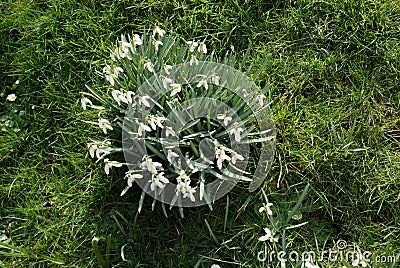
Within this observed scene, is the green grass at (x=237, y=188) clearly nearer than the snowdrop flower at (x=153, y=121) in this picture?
No

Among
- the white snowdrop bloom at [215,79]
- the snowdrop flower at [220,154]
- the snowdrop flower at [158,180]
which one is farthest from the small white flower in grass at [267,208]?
the white snowdrop bloom at [215,79]

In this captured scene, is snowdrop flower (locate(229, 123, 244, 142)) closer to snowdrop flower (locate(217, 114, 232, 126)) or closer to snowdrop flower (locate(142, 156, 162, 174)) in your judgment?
snowdrop flower (locate(217, 114, 232, 126))

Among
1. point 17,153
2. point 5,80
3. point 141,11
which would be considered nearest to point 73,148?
point 17,153

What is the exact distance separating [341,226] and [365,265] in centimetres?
27

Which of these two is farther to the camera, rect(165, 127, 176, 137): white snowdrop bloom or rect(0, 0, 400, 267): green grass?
rect(0, 0, 400, 267): green grass

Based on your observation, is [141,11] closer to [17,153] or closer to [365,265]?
[17,153]

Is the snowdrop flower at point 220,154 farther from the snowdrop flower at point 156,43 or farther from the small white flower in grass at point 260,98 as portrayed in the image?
the snowdrop flower at point 156,43

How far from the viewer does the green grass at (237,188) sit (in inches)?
85.3

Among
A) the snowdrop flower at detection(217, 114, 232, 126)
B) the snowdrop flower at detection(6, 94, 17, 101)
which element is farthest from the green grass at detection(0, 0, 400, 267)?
the snowdrop flower at detection(217, 114, 232, 126)

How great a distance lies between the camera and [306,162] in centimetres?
223

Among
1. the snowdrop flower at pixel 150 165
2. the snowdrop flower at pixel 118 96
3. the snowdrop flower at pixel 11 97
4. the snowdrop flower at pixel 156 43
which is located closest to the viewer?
the snowdrop flower at pixel 150 165

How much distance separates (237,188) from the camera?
2217 mm

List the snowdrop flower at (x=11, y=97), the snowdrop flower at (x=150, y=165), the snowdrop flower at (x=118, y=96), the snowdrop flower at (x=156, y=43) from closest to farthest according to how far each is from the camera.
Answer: the snowdrop flower at (x=150, y=165) → the snowdrop flower at (x=118, y=96) → the snowdrop flower at (x=156, y=43) → the snowdrop flower at (x=11, y=97)

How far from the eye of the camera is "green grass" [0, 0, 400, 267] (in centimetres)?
217
